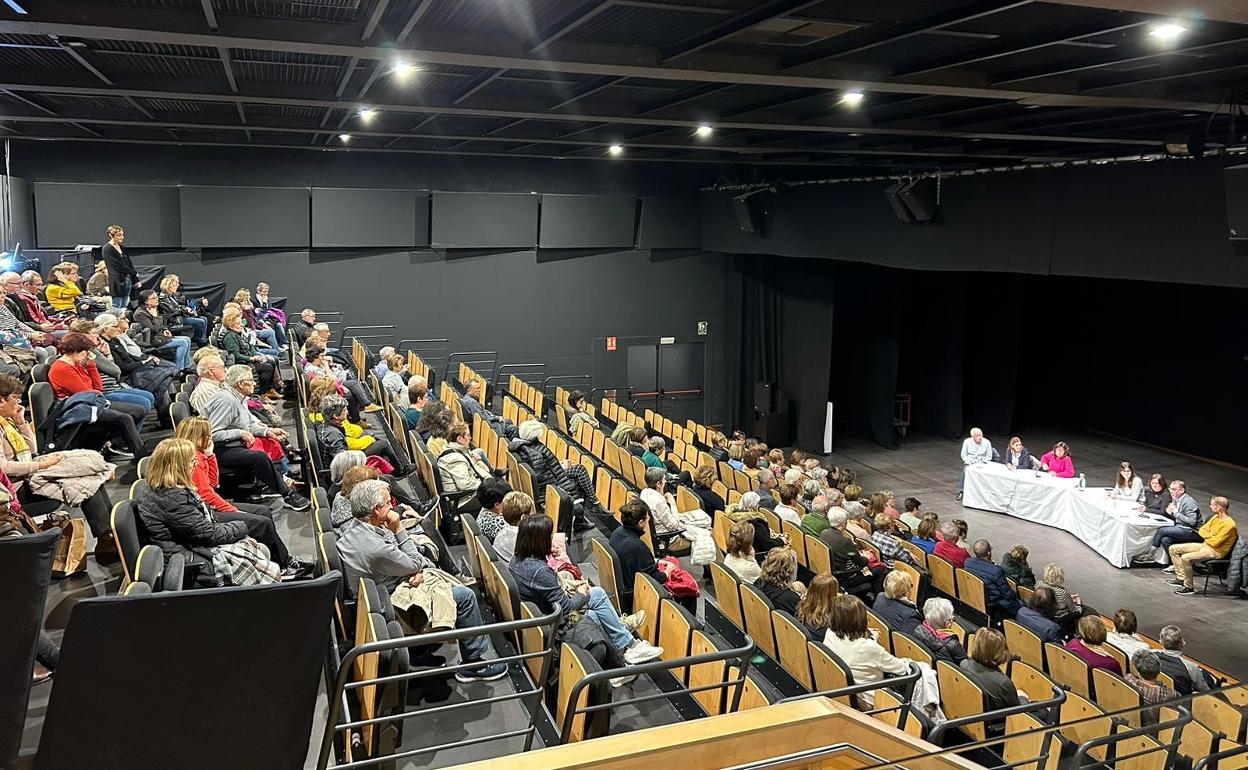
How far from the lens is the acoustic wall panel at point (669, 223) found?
49.6ft

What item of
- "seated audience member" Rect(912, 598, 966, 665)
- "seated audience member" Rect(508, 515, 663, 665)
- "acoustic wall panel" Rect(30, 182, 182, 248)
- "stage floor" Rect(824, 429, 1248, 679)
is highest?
"acoustic wall panel" Rect(30, 182, 182, 248)

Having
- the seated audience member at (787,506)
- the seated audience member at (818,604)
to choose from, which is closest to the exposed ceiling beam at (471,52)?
the seated audience member at (818,604)

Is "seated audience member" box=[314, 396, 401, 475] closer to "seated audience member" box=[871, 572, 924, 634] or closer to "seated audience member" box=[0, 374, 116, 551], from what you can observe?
"seated audience member" box=[0, 374, 116, 551]

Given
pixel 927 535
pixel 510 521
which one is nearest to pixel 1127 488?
pixel 927 535

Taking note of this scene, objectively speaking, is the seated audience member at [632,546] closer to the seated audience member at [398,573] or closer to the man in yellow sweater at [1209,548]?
the seated audience member at [398,573]

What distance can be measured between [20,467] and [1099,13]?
537 centimetres

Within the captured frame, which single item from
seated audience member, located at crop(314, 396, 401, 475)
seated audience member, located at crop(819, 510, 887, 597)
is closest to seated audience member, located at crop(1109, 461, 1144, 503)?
seated audience member, located at crop(819, 510, 887, 597)

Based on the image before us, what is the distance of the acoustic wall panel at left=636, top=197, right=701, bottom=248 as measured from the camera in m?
15.1

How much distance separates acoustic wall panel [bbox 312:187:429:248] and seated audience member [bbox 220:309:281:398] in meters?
5.21

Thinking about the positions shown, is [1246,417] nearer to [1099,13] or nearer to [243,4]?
[1099,13]

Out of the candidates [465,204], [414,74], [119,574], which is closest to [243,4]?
[414,74]

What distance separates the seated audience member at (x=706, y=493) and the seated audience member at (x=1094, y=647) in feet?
9.04

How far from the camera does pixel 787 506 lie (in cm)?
829

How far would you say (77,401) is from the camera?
5.14 meters
